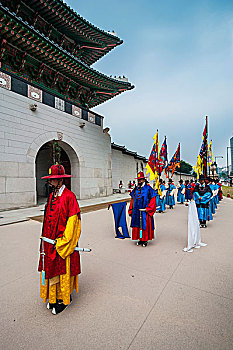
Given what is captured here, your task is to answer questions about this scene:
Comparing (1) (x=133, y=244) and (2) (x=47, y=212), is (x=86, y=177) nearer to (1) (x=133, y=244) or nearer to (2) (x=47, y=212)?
(1) (x=133, y=244)

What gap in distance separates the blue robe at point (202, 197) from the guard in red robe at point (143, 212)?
2282 millimetres

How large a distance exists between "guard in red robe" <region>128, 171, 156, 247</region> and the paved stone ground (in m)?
0.34

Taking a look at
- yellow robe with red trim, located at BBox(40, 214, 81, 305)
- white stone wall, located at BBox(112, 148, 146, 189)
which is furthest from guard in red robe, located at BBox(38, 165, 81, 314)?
white stone wall, located at BBox(112, 148, 146, 189)

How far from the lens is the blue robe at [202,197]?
5.76 metres

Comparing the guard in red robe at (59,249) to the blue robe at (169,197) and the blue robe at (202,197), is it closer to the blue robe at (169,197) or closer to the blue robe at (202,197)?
the blue robe at (202,197)

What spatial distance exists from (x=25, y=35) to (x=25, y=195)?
7.61 m

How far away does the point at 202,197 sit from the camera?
5766 mm

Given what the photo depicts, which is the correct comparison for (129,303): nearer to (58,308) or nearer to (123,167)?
(58,308)

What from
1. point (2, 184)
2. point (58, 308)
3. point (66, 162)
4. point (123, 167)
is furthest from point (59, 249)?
point (123, 167)

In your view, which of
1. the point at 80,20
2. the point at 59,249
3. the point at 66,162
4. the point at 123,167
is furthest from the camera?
the point at 123,167

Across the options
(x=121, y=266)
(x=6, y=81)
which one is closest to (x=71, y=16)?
(x=6, y=81)

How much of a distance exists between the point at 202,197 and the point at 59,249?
16.7ft

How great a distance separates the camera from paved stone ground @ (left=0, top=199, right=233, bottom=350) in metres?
1.67

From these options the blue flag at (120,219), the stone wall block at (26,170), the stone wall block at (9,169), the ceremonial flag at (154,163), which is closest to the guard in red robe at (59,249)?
the blue flag at (120,219)
